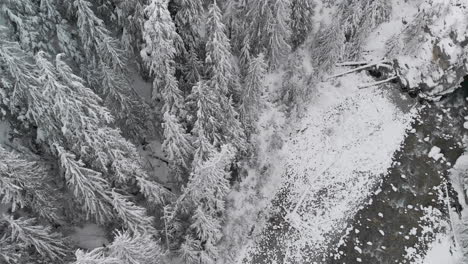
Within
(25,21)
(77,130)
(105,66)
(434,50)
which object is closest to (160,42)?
(105,66)

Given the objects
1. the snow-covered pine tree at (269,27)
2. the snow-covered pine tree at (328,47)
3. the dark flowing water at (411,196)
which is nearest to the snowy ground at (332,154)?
the dark flowing water at (411,196)

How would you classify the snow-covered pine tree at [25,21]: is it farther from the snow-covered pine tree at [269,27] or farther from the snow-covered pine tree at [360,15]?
the snow-covered pine tree at [360,15]

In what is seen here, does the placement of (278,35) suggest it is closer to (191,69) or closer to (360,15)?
(360,15)

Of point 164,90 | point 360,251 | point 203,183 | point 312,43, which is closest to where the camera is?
point 203,183

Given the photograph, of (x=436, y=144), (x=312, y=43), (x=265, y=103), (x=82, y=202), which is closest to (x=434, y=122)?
(x=436, y=144)

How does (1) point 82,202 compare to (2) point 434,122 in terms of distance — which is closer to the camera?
(1) point 82,202

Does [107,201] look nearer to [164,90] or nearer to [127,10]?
[164,90]
